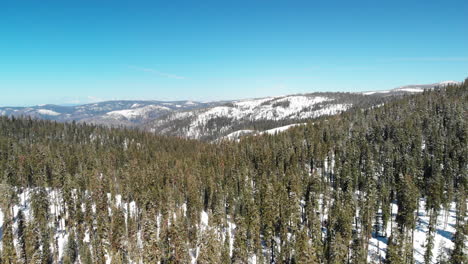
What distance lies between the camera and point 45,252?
60.5 meters

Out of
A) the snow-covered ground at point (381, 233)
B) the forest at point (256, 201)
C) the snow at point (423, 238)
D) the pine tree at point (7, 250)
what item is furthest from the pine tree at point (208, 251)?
the pine tree at point (7, 250)

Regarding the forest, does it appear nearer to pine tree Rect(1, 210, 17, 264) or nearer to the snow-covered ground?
pine tree Rect(1, 210, 17, 264)

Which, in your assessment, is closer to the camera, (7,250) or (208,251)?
(208,251)

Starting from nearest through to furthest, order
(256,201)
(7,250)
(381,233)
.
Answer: (7,250) → (381,233) → (256,201)

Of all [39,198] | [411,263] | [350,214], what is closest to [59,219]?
[39,198]

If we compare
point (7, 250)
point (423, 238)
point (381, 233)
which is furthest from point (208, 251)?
point (423, 238)

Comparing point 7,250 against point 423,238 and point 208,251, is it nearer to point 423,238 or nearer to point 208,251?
point 208,251

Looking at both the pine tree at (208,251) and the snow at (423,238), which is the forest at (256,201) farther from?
the snow at (423,238)

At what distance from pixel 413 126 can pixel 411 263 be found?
102337mm

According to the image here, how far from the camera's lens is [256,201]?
8038 cm

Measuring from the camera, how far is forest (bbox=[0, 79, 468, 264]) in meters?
57.3

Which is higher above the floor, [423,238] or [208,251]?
[208,251]

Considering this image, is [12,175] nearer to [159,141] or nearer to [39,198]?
[39,198]

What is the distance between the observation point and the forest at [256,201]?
57281mm
